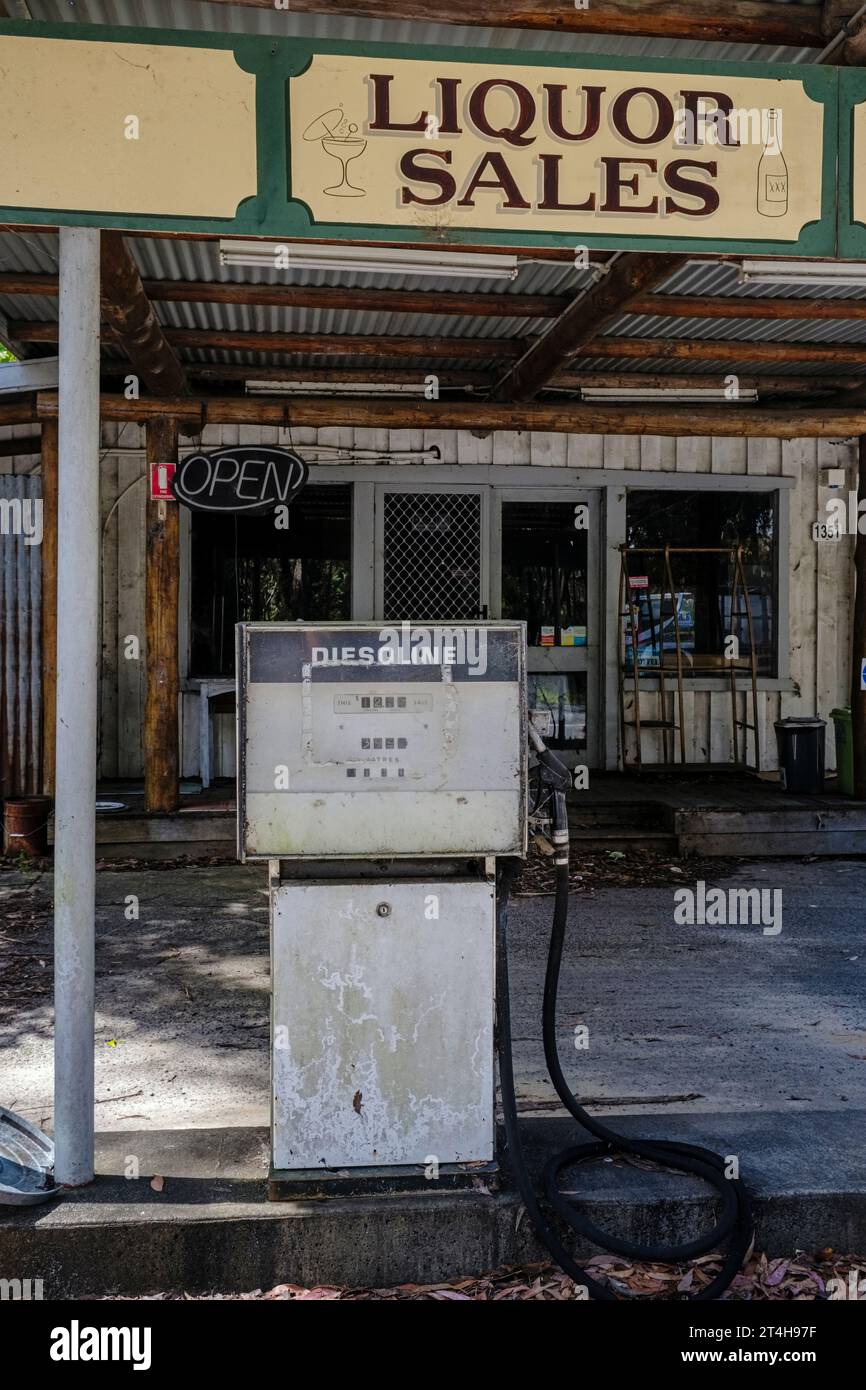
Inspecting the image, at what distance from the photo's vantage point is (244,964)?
598 cm

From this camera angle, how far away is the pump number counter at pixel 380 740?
9.81 ft

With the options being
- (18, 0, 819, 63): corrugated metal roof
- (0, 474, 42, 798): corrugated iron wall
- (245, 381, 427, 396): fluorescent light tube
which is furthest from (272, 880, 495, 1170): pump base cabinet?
(245, 381, 427, 396): fluorescent light tube

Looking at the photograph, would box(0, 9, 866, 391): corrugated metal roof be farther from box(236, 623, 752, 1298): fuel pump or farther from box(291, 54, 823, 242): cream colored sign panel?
box(236, 623, 752, 1298): fuel pump

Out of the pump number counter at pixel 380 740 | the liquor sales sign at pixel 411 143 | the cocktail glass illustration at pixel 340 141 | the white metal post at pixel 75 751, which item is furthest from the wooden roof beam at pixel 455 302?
the pump number counter at pixel 380 740

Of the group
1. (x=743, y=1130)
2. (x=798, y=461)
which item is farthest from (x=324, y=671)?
(x=798, y=461)

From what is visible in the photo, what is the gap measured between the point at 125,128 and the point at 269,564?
7104 millimetres

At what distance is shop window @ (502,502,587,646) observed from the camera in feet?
34.2

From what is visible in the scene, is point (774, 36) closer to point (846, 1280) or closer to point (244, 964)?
point (846, 1280)

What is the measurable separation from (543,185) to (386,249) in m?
0.63

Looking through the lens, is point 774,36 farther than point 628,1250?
Yes

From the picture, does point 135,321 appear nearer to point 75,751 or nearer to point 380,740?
point 75,751

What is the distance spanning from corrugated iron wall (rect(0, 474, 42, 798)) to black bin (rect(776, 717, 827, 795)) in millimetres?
6205

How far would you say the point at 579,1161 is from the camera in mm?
3396

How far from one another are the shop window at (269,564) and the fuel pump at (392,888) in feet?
23.9
